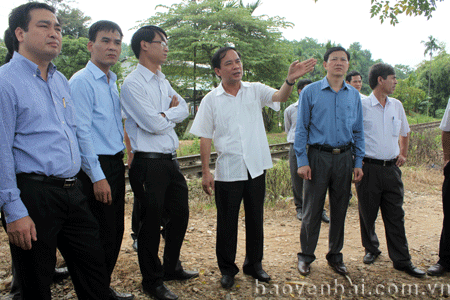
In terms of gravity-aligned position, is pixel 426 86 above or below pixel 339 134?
above

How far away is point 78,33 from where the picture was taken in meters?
28.9

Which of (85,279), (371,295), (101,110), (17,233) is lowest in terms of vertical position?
(371,295)

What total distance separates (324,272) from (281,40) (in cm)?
2127

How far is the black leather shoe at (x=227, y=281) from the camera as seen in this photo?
3.15 m

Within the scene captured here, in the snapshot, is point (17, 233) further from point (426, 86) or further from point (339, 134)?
point (426, 86)

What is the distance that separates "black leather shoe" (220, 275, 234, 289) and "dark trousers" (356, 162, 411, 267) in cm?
163

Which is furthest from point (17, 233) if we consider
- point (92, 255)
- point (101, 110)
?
point (101, 110)

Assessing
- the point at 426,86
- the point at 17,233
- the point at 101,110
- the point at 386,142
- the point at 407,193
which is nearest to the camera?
the point at 17,233

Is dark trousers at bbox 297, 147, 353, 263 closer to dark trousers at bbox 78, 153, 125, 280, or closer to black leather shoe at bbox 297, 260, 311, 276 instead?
black leather shoe at bbox 297, 260, 311, 276

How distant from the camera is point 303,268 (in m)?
3.44

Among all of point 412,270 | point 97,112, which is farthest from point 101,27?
point 412,270

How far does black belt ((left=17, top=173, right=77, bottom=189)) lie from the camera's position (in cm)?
199

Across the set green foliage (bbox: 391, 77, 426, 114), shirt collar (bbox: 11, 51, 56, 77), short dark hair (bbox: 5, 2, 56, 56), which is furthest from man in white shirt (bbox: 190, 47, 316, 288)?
green foliage (bbox: 391, 77, 426, 114)

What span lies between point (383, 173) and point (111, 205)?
2715 millimetres
